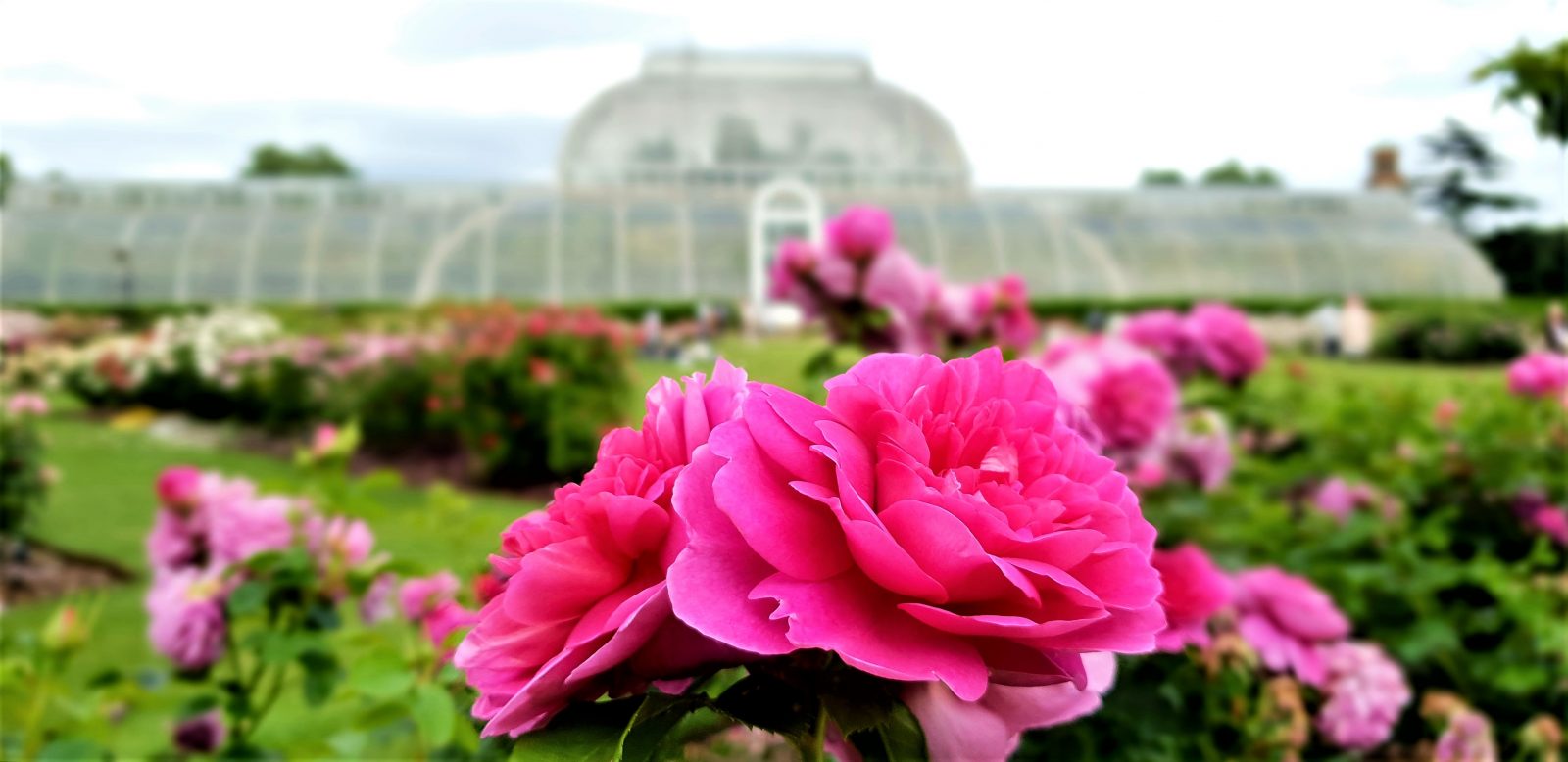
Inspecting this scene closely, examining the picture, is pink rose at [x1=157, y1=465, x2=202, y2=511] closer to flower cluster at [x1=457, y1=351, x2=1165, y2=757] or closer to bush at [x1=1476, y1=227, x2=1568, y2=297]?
flower cluster at [x1=457, y1=351, x2=1165, y2=757]

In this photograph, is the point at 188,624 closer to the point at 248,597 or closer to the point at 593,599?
the point at 248,597

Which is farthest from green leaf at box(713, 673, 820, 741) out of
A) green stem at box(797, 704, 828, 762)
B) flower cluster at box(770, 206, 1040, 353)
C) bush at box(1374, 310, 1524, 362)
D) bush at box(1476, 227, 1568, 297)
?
bush at box(1476, 227, 1568, 297)

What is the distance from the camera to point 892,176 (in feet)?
83.3

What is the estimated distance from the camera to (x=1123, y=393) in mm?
1935

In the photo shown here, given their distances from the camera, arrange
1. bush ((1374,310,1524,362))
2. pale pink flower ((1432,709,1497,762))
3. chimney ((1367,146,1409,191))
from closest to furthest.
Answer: pale pink flower ((1432,709,1497,762)) → bush ((1374,310,1524,362)) → chimney ((1367,146,1409,191))

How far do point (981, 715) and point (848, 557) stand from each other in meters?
0.10

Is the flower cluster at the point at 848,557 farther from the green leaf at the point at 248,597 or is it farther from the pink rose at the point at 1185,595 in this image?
the green leaf at the point at 248,597

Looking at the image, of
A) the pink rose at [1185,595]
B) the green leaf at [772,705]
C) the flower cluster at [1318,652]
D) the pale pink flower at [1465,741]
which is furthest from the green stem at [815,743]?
the pale pink flower at [1465,741]

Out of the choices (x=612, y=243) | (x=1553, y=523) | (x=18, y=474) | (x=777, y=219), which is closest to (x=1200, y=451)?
(x=1553, y=523)

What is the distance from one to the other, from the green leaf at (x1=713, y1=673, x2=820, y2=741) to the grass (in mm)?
190

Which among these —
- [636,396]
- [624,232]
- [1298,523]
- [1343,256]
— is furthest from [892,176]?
[1298,523]

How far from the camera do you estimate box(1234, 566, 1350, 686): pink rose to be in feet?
5.02

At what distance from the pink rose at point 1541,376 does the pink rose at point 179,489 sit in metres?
3.28

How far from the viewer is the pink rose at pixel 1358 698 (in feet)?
5.24
